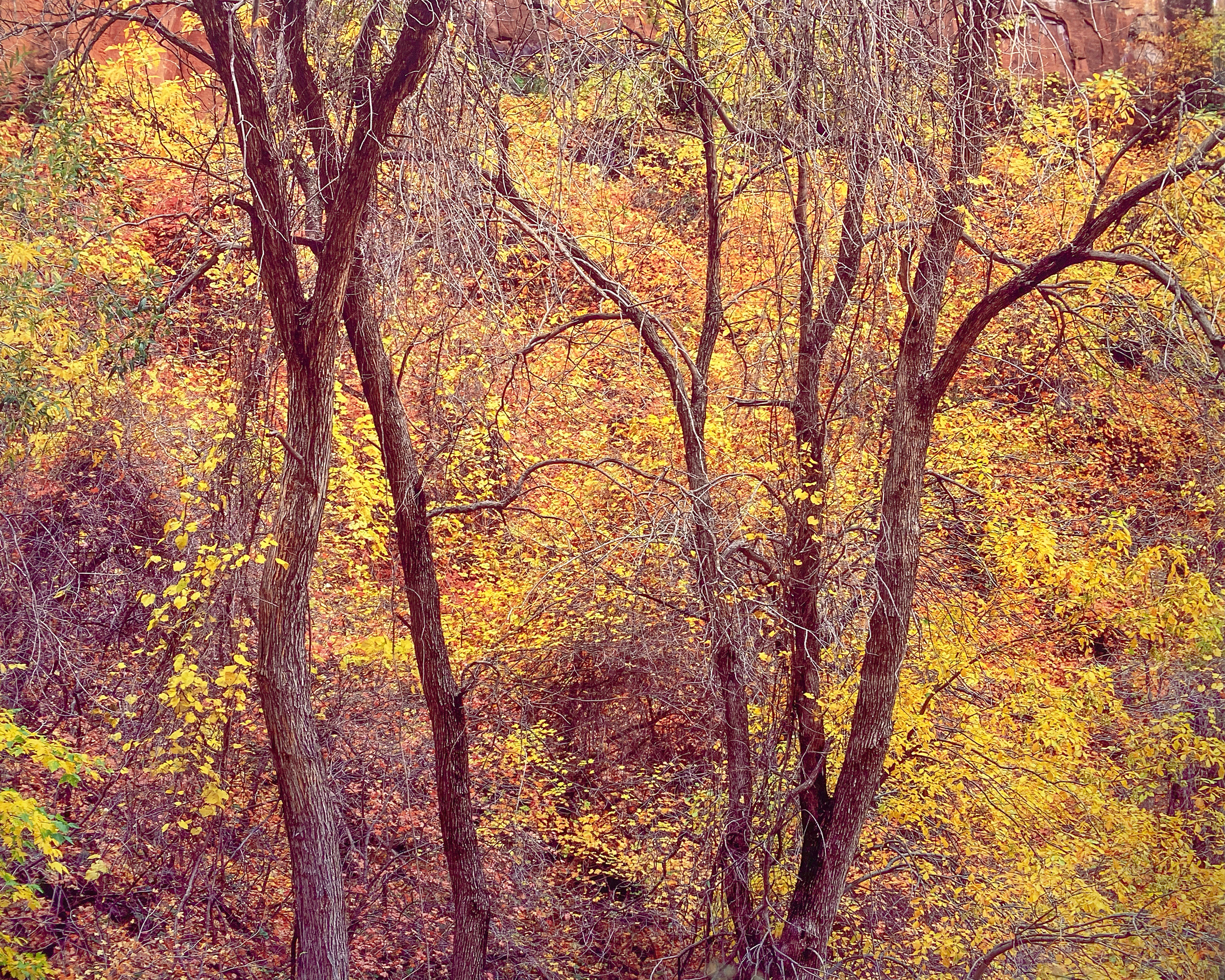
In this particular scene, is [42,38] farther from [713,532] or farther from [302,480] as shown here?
[713,532]

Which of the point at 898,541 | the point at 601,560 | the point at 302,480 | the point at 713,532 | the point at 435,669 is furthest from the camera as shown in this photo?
the point at 435,669

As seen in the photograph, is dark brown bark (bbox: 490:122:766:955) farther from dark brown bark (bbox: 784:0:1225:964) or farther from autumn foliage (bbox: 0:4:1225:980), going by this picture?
dark brown bark (bbox: 784:0:1225:964)

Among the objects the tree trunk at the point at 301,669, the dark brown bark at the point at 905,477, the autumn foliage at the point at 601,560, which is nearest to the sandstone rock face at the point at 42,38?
the autumn foliage at the point at 601,560

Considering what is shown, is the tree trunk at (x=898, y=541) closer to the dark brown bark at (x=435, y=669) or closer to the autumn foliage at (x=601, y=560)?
the autumn foliage at (x=601, y=560)

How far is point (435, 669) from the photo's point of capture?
717cm

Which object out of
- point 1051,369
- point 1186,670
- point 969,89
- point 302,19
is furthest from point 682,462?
point 302,19

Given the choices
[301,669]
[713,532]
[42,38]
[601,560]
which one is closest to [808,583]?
[713,532]

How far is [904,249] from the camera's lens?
6.42m

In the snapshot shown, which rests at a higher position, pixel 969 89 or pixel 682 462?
pixel 682 462

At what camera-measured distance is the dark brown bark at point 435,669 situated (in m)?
6.91

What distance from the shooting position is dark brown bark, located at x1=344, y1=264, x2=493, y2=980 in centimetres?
691

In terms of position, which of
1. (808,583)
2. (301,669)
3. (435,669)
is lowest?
(301,669)

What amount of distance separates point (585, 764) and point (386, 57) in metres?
7.60

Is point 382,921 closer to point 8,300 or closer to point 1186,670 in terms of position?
point 8,300
